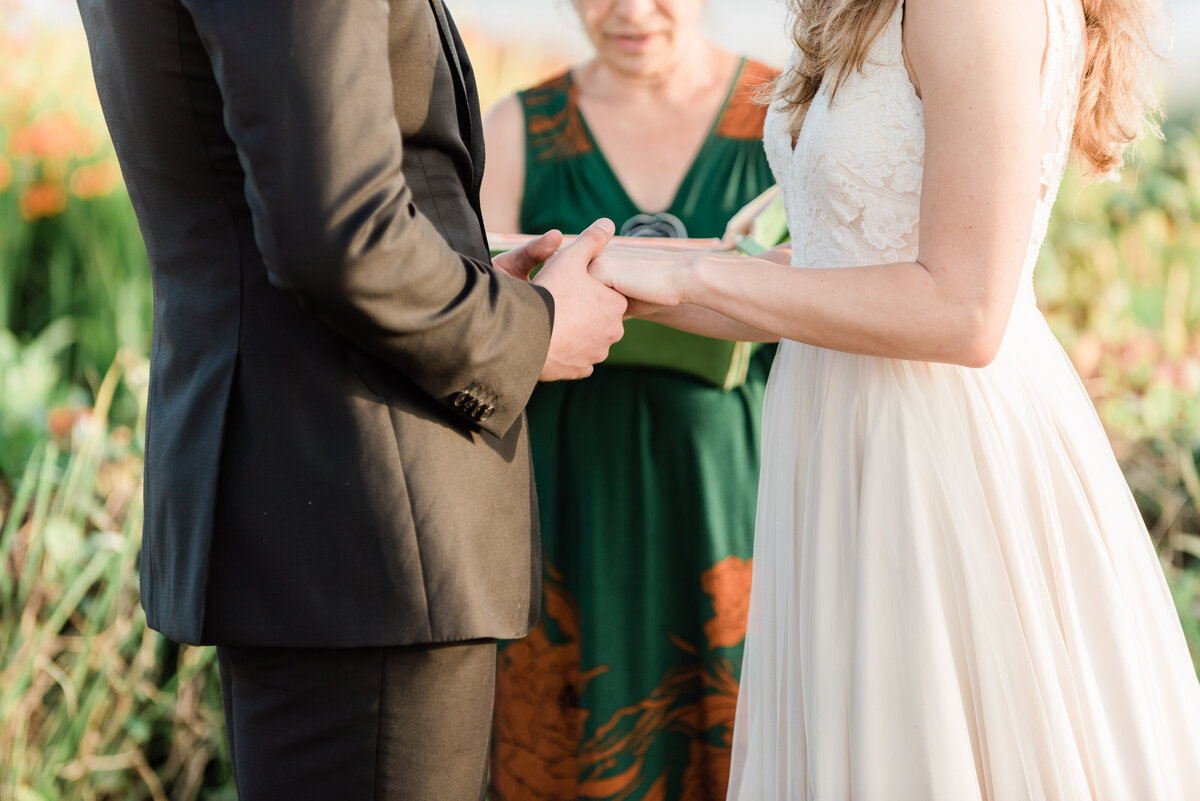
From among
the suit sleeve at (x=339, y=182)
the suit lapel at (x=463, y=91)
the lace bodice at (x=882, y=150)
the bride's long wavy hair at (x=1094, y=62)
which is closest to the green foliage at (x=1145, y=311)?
the bride's long wavy hair at (x=1094, y=62)

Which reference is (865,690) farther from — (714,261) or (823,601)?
(714,261)

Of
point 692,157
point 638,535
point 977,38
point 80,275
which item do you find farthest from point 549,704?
Answer: point 80,275

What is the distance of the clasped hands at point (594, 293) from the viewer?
1288 millimetres

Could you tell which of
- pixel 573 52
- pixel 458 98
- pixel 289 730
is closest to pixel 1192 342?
pixel 573 52

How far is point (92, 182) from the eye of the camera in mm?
2969

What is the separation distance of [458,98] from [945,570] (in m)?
0.86

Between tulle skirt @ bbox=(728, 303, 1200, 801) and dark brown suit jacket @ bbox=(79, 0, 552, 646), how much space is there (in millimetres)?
474

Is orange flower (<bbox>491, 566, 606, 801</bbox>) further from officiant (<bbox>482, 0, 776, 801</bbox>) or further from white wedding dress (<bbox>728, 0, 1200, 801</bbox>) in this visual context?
white wedding dress (<bbox>728, 0, 1200, 801</bbox>)

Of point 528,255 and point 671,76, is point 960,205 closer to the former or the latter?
point 528,255

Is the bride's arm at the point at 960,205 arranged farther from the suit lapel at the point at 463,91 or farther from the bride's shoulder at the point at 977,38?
the suit lapel at the point at 463,91

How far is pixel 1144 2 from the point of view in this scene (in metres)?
1.48

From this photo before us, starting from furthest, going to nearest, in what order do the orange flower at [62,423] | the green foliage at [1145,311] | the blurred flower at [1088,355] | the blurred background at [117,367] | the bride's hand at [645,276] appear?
the blurred flower at [1088,355] < the green foliage at [1145,311] < the orange flower at [62,423] < the blurred background at [117,367] < the bride's hand at [645,276]

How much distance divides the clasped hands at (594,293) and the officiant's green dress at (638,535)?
2.01 feet

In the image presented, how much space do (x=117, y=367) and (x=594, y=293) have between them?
188 cm
